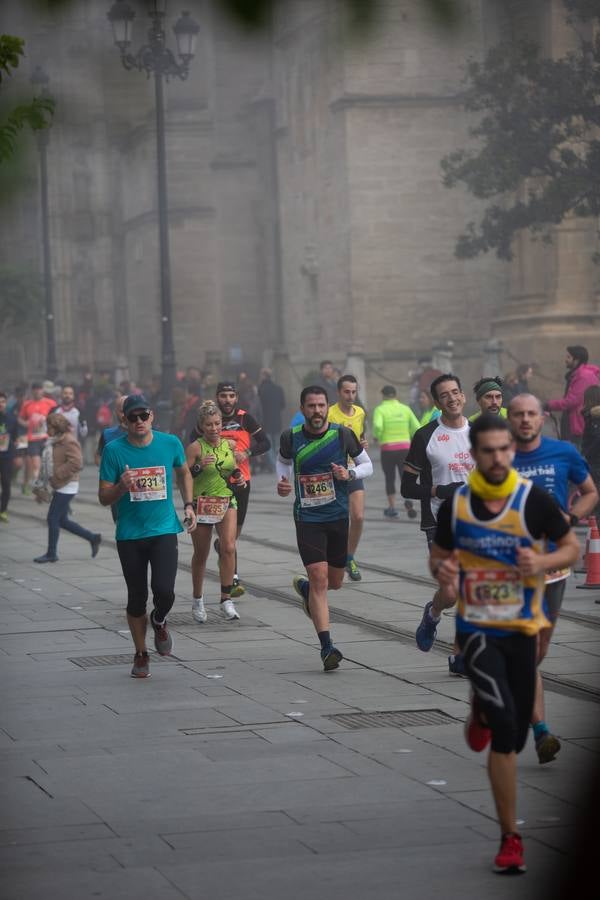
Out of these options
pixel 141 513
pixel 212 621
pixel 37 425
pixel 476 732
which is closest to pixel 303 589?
pixel 141 513

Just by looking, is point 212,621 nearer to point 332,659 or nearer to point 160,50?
point 332,659

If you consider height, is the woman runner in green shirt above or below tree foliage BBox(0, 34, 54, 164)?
below

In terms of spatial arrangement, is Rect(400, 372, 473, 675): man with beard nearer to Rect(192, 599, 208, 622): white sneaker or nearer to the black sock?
the black sock

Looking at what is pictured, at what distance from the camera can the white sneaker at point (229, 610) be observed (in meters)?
12.9

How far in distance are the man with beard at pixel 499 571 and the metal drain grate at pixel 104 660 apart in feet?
15.8

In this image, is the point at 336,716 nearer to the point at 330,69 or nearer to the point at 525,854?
the point at 525,854

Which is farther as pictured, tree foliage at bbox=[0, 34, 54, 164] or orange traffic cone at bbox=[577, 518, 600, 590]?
orange traffic cone at bbox=[577, 518, 600, 590]

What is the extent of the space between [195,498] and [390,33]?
111 ft

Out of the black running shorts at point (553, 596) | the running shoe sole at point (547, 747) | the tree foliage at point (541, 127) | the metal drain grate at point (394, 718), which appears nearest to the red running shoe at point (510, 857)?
the running shoe sole at point (547, 747)

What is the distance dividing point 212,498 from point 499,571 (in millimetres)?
6661

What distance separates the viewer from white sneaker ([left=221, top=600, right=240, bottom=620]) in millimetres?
12932

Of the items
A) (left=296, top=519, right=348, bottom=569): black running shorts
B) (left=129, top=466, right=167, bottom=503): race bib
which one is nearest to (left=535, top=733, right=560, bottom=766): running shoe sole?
(left=296, top=519, right=348, bottom=569): black running shorts

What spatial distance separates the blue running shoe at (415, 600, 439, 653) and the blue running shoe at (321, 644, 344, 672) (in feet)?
1.57

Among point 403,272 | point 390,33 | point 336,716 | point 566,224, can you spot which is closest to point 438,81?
point 390,33
